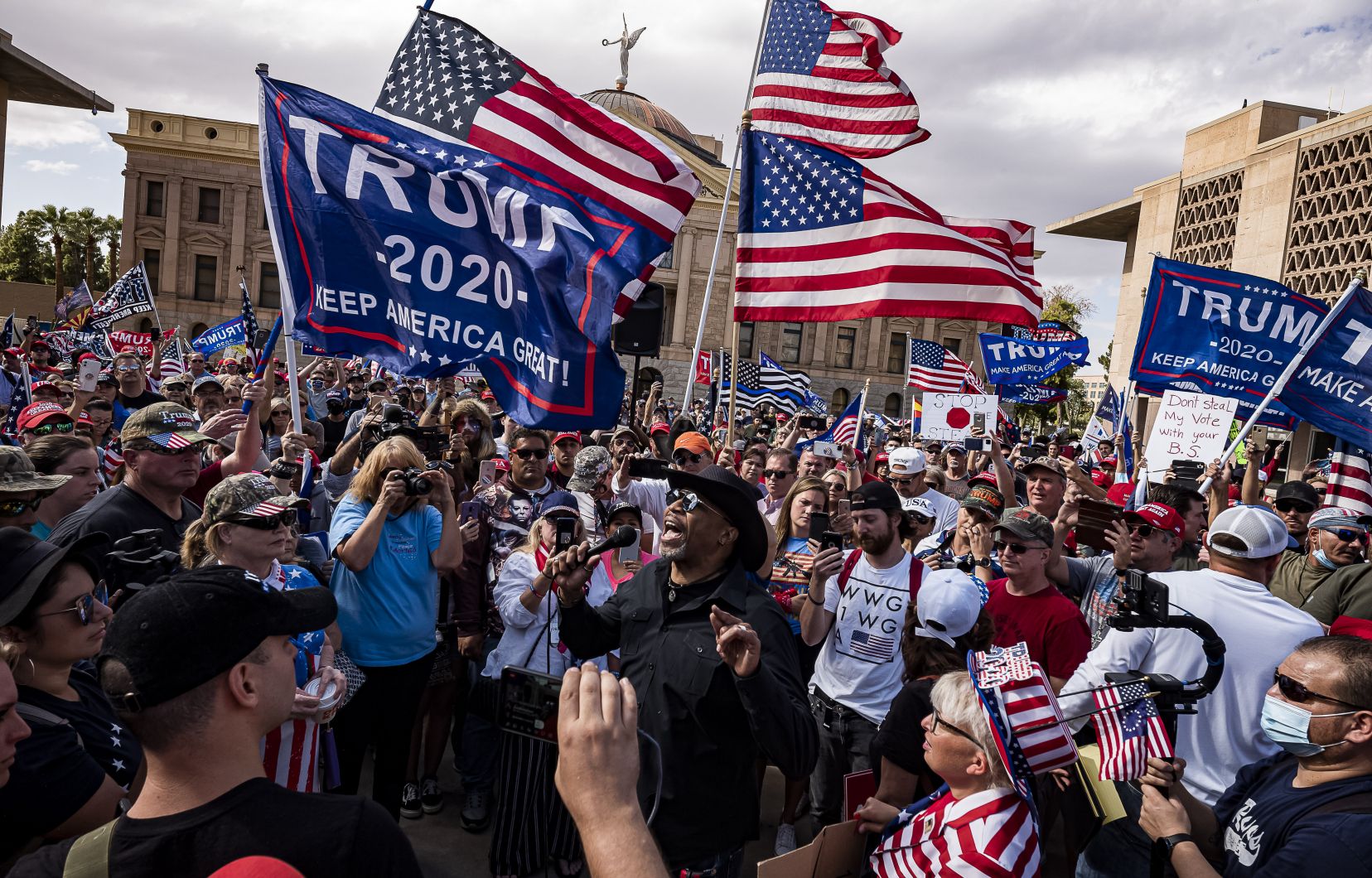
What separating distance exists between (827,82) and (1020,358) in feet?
27.1

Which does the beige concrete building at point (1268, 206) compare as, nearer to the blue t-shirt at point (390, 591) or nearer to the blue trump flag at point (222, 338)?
the blue trump flag at point (222, 338)

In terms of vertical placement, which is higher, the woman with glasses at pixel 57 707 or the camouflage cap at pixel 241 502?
the camouflage cap at pixel 241 502

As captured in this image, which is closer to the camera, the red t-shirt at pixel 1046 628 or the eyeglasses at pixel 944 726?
the eyeglasses at pixel 944 726

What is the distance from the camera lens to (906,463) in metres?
7.09

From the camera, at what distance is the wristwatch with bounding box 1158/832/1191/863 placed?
92.8 inches

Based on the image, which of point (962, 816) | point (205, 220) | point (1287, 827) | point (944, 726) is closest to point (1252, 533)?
point (1287, 827)

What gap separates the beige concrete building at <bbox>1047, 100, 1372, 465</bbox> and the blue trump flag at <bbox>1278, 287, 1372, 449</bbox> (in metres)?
20.5

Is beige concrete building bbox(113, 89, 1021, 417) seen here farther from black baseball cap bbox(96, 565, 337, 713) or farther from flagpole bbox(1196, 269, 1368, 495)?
black baseball cap bbox(96, 565, 337, 713)

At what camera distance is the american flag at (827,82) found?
762 cm

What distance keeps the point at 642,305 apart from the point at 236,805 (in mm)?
5533

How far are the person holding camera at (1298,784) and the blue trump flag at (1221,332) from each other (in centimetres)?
581

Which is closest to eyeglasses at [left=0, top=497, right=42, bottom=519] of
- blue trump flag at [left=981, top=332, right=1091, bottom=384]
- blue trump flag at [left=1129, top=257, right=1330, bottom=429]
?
blue trump flag at [left=1129, top=257, right=1330, bottom=429]

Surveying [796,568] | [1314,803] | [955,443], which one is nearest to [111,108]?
[955,443]

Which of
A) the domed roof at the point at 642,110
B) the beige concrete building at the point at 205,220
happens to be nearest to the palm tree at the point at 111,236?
the beige concrete building at the point at 205,220
